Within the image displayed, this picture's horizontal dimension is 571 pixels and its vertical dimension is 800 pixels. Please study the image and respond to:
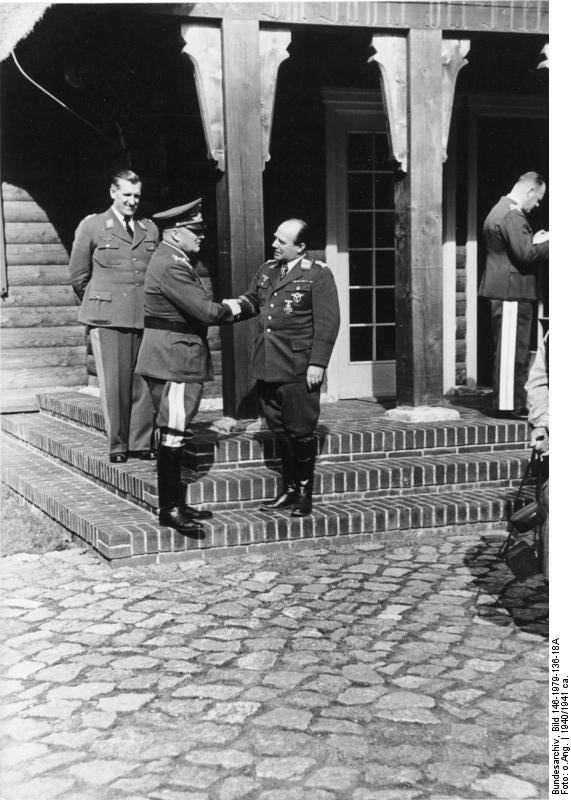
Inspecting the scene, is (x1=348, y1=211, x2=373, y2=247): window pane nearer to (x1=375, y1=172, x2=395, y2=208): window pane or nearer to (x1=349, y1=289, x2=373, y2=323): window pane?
(x1=375, y1=172, x2=395, y2=208): window pane

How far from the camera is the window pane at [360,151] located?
9000mm

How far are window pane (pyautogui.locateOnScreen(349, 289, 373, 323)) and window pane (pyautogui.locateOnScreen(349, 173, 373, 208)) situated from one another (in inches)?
31.5

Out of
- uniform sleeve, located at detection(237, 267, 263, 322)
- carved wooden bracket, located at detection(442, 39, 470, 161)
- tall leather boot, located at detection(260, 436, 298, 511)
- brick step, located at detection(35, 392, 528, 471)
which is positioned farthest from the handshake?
carved wooden bracket, located at detection(442, 39, 470, 161)

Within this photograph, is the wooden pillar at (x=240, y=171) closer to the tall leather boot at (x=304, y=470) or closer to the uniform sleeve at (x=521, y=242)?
the tall leather boot at (x=304, y=470)

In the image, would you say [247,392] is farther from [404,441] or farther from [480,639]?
[480,639]

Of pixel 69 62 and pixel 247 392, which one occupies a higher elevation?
pixel 69 62

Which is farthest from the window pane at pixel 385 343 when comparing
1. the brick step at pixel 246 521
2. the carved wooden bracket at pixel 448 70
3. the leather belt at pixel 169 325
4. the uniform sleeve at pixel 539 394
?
the uniform sleeve at pixel 539 394

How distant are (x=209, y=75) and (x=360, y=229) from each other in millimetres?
2891

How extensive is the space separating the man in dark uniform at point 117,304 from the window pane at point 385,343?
10.5ft

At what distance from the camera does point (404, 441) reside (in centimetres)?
664

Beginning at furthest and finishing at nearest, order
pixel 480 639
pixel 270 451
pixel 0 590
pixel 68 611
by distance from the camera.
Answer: pixel 270 451
pixel 0 590
pixel 68 611
pixel 480 639
